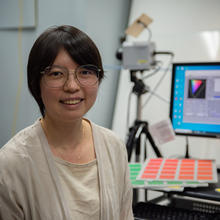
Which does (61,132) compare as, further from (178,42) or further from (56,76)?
(178,42)

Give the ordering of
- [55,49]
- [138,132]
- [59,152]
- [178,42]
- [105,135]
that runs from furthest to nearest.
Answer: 1. [178,42]
2. [138,132]
3. [105,135]
4. [59,152]
5. [55,49]

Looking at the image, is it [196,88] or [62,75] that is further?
[196,88]

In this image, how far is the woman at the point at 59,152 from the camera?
0.83 meters

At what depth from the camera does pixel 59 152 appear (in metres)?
0.94

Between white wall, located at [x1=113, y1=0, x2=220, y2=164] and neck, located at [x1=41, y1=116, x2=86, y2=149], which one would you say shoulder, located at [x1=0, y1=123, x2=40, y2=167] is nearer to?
neck, located at [x1=41, y1=116, x2=86, y2=149]

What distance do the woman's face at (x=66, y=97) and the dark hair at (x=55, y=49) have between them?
0.05ft

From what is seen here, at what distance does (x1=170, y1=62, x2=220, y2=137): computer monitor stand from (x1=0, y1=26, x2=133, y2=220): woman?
70 cm

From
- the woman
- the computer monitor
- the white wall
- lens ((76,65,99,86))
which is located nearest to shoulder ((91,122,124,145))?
the woman

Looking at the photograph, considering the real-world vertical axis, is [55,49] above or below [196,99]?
above

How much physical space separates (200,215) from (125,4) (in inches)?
70.2

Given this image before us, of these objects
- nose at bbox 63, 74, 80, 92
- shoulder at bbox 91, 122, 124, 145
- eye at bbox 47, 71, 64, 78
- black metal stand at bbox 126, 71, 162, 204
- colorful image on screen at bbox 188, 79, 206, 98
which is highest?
eye at bbox 47, 71, 64, 78

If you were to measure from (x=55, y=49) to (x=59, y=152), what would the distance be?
0.30 m

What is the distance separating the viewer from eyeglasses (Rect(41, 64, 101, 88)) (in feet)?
2.74

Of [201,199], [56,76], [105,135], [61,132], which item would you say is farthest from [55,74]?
[201,199]
